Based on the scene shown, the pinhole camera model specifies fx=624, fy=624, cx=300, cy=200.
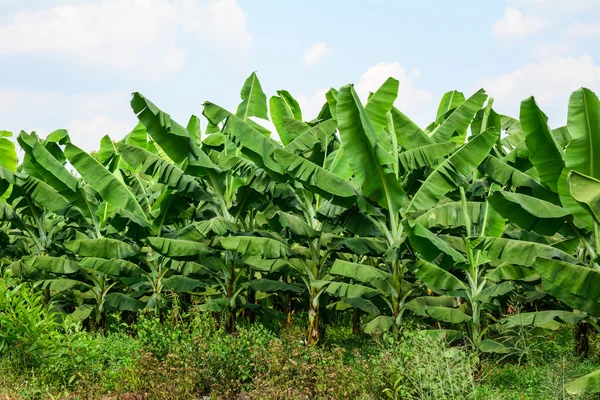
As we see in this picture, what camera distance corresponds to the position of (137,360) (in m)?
7.87

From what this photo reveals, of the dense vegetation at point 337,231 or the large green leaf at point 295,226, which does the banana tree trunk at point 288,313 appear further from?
the large green leaf at point 295,226

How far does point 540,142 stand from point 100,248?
8332mm

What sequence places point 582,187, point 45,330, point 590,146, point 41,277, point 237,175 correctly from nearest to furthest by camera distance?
point 582,187
point 590,146
point 45,330
point 237,175
point 41,277

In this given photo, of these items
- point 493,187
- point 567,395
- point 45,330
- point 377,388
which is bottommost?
point 567,395

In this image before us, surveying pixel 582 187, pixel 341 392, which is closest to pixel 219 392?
pixel 341 392

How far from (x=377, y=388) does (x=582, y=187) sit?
323cm

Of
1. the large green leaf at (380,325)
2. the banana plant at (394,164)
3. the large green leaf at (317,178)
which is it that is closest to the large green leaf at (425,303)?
the banana plant at (394,164)

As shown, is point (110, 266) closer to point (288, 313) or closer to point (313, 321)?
point (288, 313)

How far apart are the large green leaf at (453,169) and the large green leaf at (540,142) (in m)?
1.33

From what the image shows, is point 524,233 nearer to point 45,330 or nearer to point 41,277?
point 45,330

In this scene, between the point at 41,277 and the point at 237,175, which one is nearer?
the point at 237,175

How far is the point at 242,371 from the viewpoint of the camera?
7867mm

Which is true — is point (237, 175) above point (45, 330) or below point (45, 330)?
above

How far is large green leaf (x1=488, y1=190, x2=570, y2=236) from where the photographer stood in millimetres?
8586
